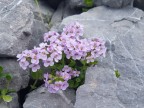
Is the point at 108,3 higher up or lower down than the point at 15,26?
higher up

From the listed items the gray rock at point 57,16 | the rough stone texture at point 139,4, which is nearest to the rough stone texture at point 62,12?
the gray rock at point 57,16

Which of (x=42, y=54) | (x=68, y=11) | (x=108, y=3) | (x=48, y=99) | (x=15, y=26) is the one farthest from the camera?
(x=68, y=11)

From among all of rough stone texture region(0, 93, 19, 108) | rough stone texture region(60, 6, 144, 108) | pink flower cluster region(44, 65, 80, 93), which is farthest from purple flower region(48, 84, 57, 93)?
rough stone texture region(0, 93, 19, 108)

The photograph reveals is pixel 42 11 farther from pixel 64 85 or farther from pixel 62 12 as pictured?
pixel 64 85

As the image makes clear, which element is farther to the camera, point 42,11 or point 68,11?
point 68,11

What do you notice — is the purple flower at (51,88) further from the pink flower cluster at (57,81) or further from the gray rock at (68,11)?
the gray rock at (68,11)

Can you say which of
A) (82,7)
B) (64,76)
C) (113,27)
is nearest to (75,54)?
(64,76)

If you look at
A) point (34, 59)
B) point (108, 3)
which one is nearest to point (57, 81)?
point (34, 59)
